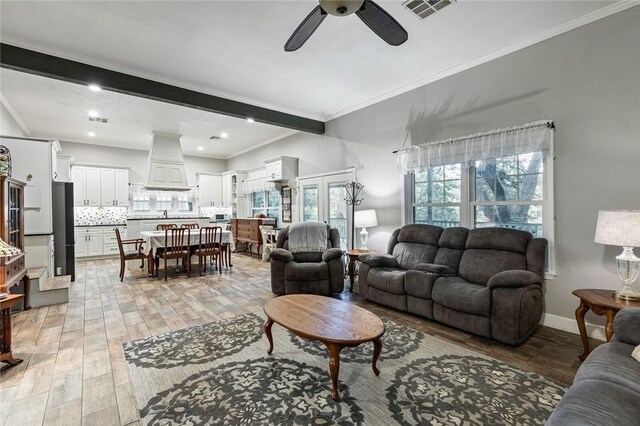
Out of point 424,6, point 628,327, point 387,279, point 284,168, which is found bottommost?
point 387,279

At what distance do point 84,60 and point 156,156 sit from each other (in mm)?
3419

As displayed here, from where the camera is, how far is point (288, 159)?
6.80 m

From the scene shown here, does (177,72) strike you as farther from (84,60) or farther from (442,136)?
(442,136)

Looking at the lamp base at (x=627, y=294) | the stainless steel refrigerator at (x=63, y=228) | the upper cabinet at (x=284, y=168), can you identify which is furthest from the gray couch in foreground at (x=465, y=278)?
the stainless steel refrigerator at (x=63, y=228)

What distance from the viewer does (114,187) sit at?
25.9 feet

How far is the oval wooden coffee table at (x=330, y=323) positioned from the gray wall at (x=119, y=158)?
22.5 feet

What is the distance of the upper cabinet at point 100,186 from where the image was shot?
293 inches

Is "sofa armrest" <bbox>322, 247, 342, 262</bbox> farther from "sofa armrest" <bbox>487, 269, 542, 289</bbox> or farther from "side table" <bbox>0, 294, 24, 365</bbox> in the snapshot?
"side table" <bbox>0, 294, 24, 365</bbox>

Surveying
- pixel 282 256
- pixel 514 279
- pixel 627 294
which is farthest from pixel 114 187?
pixel 627 294

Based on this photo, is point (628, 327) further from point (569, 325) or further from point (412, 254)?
point (412, 254)

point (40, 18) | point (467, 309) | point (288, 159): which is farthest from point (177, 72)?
point (467, 309)

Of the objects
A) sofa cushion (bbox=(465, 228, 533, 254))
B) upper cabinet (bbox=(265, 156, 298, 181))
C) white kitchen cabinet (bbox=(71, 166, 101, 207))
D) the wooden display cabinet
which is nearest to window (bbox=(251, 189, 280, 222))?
upper cabinet (bbox=(265, 156, 298, 181))

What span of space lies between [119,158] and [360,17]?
330 inches

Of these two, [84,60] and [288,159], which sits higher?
[84,60]
